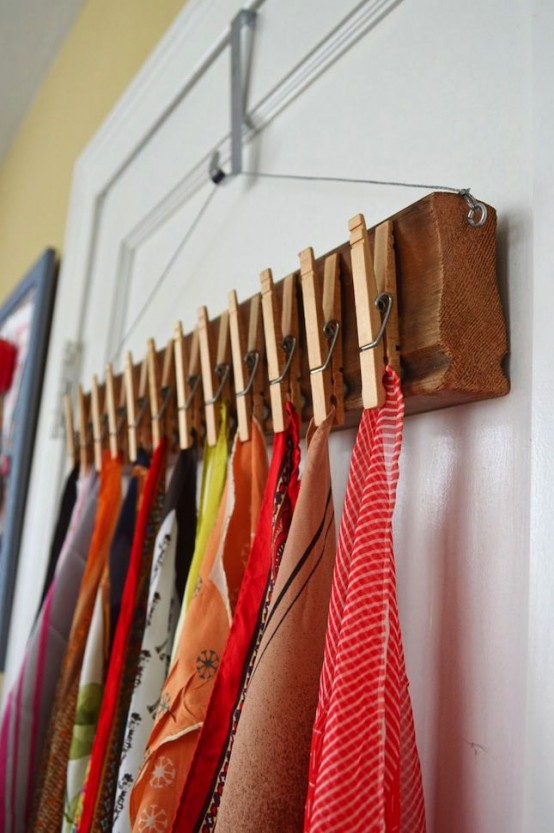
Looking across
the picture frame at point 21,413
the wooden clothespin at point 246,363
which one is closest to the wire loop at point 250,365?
the wooden clothespin at point 246,363

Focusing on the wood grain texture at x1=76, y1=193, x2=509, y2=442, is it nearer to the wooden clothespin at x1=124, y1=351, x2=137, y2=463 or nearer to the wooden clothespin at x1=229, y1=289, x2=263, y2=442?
the wooden clothespin at x1=229, y1=289, x2=263, y2=442

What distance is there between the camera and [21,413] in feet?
4.10

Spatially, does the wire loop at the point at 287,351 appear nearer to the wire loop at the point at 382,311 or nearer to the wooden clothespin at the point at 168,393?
the wire loop at the point at 382,311

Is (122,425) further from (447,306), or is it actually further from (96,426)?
(447,306)

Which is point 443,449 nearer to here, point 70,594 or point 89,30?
point 70,594

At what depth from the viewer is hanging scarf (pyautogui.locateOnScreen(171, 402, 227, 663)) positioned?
0.55 metres

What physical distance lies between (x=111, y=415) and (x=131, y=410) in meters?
0.07

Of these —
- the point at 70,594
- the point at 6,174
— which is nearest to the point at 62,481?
the point at 70,594

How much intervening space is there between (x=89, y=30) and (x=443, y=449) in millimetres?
1214

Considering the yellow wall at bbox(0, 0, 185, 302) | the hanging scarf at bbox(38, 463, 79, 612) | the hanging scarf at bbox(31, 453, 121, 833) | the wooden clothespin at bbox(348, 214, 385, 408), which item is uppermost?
the yellow wall at bbox(0, 0, 185, 302)

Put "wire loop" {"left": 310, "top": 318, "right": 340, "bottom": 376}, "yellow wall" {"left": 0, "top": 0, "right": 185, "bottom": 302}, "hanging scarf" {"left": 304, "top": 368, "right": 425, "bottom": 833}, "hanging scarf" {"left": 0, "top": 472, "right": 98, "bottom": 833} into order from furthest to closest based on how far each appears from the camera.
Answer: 1. "yellow wall" {"left": 0, "top": 0, "right": 185, "bottom": 302}
2. "hanging scarf" {"left": 0, "top": 472, "right": 98, "bottom": 833}
3. "wire loop" {"left": 310, "top": 318, "right": 340, "bottom": 376}
4. "hanging scarf" {"left": 304, "top": 368, "right": 425, "bottom": 833}

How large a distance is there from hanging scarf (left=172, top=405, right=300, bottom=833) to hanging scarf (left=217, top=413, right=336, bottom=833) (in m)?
0.03

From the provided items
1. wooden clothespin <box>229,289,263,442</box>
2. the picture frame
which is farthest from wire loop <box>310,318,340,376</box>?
the picture frame

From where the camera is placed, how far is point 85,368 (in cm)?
111
